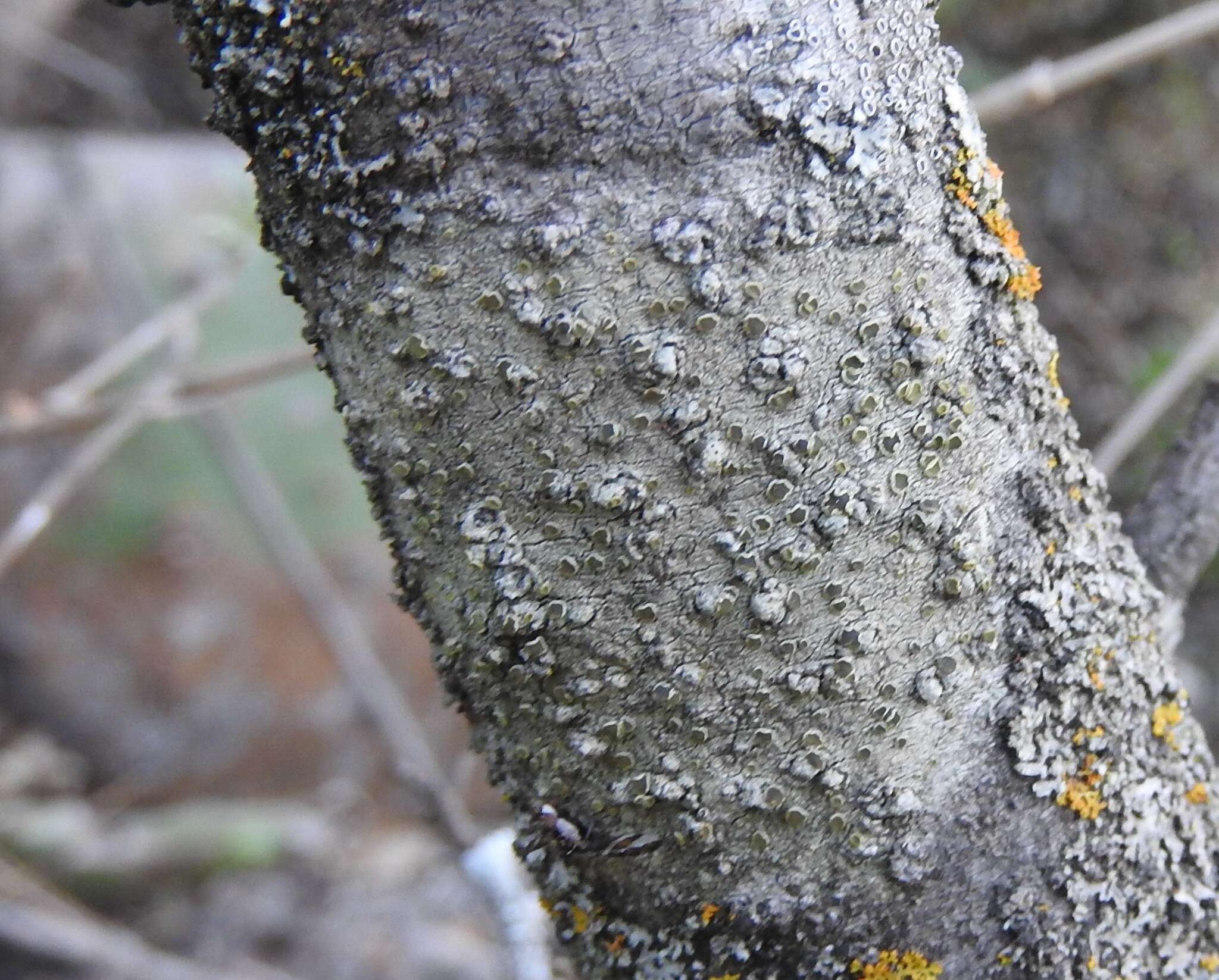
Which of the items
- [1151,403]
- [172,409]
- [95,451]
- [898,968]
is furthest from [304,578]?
[898,968]

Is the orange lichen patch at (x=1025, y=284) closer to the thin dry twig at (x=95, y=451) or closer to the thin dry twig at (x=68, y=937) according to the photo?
A: the thin dry twig at (x=95, y=451)

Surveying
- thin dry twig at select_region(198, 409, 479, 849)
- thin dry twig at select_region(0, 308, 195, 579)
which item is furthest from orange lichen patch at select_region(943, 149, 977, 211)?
thin dry twig at select_region(198, 409, 479, 849)

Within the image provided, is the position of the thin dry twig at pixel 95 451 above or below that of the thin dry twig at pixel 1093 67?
above

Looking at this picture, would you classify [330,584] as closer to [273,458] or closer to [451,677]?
[273,458]

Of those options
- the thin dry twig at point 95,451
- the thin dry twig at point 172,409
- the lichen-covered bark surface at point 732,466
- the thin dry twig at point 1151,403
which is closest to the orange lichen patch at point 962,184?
the lichen-covered bark surface at point 732,466

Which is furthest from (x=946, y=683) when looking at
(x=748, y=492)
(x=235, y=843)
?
(x=235, y=843)

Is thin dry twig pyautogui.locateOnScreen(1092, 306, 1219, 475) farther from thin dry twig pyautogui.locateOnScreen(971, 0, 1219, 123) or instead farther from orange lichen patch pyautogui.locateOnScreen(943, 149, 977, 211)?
orange lichen patch pyautogui.locateOnScreen(943, 149, 977, 211)
